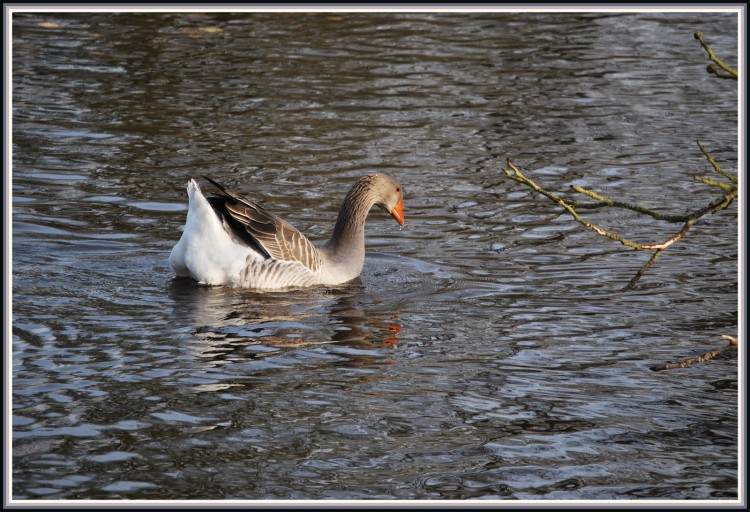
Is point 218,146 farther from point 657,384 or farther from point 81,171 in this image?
point 657,384

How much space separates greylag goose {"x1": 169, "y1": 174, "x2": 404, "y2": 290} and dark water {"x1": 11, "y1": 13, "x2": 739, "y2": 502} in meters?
0.22

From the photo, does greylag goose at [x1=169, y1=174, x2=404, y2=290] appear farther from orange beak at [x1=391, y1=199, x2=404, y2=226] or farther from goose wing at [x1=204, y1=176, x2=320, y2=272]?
orange beak at [x1=391, y1=199, x2=404, y2=226]

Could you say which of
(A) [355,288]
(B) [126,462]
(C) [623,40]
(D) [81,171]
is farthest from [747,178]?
(C) [623,40]

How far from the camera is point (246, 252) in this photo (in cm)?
1003

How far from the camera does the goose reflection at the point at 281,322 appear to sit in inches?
322

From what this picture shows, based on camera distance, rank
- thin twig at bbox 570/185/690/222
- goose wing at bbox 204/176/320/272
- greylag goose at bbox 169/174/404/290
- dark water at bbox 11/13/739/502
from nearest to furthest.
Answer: thin twig at bbox 570/185/690/222 → dark water at bbox 11/13/739/502 → greylag goose at bbox 169/174/404/290 → goose wing at bbox 204/176/320/272

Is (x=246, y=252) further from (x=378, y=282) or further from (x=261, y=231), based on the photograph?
(x=378, y=282)

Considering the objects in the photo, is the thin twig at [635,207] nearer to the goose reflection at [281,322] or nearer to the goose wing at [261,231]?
the goose reflection at [281,322]

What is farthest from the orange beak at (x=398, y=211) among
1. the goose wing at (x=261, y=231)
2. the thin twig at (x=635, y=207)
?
the thin twig at (x=635, y=207)

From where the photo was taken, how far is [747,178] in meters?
6.39

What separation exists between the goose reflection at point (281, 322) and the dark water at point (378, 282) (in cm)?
4

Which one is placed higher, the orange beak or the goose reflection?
the orange beak

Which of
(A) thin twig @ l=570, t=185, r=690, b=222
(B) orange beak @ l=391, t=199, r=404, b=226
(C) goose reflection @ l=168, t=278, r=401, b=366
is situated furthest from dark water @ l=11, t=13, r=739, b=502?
(A) thin twig @ l=570, t=185, r=690, b=222

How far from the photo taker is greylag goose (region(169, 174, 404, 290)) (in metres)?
9.73
